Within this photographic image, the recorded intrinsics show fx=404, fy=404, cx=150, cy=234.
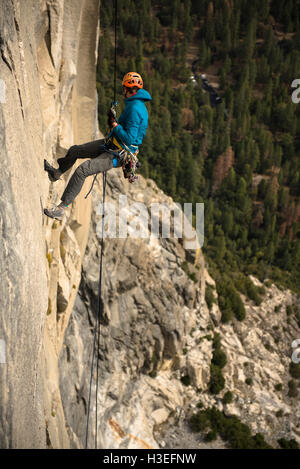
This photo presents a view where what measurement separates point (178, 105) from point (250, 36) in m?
34.6

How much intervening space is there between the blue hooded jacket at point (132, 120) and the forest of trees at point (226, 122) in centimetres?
3462

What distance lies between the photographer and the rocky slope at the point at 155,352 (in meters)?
18.2

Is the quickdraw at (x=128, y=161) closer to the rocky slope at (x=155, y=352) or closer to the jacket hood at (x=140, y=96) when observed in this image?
the jacket hood at (x=140, y=96)

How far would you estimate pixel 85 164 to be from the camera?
21.8 feet

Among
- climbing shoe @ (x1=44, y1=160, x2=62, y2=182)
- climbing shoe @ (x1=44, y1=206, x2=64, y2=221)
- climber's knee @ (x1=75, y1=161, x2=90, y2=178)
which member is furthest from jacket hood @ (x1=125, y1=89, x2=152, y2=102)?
climbing shoe @ (x1=44, y1=206, x2=64, y2=221)

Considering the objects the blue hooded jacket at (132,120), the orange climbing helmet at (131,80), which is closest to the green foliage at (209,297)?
the blue hooded jacket at (132,120)

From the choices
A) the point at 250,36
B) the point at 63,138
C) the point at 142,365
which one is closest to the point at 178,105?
the point at 250,36

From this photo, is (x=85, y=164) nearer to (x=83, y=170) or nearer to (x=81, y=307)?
(x=83, y=170)

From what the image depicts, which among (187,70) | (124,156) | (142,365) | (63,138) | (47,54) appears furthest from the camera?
(187,70)

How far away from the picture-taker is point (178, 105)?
6975 cm

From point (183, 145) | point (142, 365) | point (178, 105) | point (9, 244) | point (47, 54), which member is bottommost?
point (142, 365)

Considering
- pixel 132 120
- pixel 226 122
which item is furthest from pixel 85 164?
pixel 226 122

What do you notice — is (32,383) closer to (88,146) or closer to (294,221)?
(88,146)

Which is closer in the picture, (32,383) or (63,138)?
(32,383)
